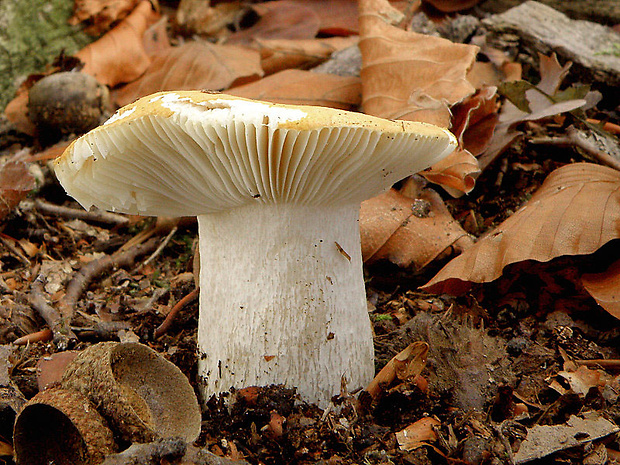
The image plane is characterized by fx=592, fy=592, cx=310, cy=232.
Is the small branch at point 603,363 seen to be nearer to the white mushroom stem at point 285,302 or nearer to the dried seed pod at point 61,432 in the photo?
the white mushroom stem at point 285,302

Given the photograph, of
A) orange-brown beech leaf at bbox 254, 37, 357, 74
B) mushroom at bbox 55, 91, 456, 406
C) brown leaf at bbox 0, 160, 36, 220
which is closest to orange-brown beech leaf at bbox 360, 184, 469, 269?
mushroom at bbox 55, 91, 456, 406

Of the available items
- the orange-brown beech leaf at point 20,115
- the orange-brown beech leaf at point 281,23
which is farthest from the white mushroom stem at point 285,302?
the orange-brown beech leaf at point 281,23

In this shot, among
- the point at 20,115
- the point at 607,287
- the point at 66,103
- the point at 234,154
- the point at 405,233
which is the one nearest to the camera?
the point at 234,154

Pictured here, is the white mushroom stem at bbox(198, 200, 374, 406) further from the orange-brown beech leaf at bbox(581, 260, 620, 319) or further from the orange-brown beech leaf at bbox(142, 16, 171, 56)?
the orange-brown beech leaf at bbox(142, 16, 171, 56)

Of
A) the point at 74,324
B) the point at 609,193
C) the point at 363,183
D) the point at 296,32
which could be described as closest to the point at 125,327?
the point at 74,324

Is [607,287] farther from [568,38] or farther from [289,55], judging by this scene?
[289,55]

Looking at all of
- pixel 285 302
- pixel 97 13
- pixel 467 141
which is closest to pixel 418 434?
pixel 285 302
